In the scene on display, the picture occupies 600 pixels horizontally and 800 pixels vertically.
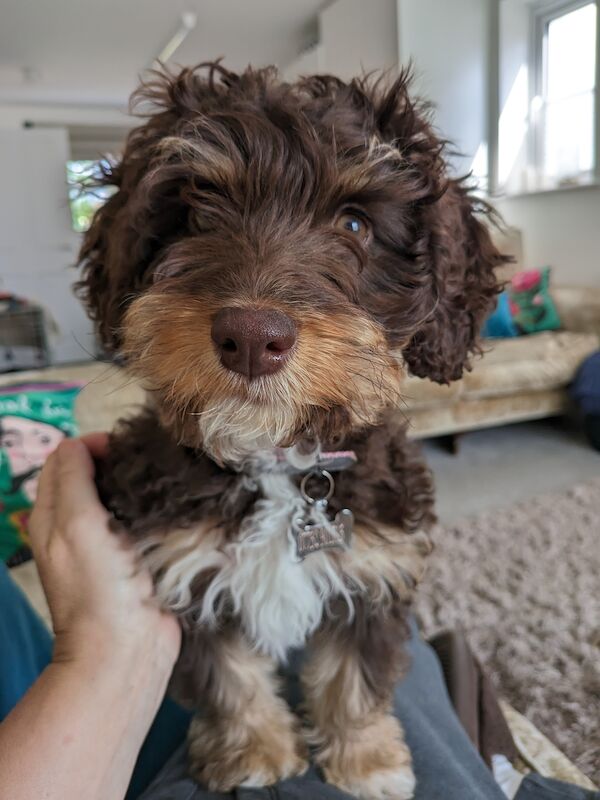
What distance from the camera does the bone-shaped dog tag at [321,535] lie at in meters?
1.24

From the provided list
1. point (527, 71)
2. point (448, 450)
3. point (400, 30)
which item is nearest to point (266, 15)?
point (400, 30)

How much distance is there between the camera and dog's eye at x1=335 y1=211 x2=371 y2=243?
118 cm

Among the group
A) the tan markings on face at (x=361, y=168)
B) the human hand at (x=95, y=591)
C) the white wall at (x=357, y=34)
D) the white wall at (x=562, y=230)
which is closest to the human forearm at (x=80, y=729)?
the human hand at (x=95, y=591)

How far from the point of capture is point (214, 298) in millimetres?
935

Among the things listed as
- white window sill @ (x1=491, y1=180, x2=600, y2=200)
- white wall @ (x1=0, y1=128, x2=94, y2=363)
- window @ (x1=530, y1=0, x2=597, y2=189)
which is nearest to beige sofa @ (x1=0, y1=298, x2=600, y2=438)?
white window sill @ (x1=491, y1=180, x2=600, y2=200)

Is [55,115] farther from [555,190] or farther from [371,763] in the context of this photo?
[371,763]

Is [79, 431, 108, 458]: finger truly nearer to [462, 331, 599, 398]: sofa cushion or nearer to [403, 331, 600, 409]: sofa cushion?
[403, 331, 600, 409]: sofa cushion

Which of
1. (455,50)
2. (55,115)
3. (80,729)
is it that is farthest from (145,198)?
(55,115)

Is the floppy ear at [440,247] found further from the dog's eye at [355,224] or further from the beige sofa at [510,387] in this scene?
the beige sofa at [510,387]

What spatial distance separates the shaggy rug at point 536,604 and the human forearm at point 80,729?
1.24m

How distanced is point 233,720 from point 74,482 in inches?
25.2

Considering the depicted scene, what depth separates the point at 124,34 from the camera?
8055 mm

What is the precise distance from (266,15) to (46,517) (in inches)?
315

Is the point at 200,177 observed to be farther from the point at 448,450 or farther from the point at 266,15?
the point at 266,15
